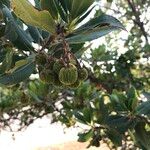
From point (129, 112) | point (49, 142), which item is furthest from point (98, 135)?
point (49, 142)

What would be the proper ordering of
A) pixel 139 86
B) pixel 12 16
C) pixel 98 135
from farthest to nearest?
pixel 139 86 < pixel 98 135 < pixel 12 16

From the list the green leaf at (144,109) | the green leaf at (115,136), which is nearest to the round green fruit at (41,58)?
the green leaf at (144,109)

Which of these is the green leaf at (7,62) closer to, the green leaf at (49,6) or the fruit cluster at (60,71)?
the fruit cluster at (60,71)

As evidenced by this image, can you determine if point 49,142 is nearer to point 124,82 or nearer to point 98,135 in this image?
point 124,82

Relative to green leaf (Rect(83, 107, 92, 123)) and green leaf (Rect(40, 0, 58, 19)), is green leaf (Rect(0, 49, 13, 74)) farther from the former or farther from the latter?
green leaf (Rect(83, 107, 92, 123))

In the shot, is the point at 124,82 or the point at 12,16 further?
the point at 124,82

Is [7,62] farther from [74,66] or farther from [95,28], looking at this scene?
[95,28]

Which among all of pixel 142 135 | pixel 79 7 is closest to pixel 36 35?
pixel 79 7
